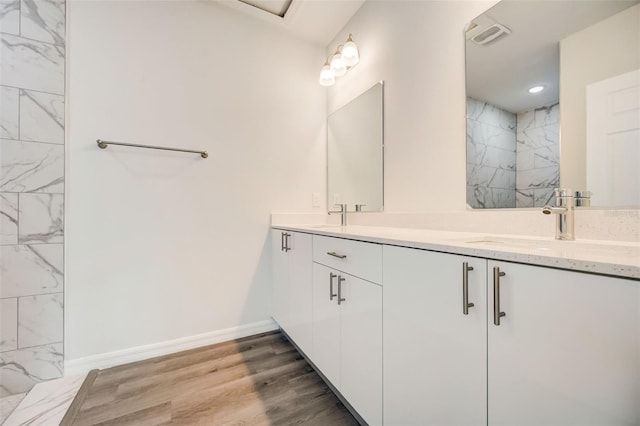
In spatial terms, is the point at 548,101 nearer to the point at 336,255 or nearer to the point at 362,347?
the point at 336,255

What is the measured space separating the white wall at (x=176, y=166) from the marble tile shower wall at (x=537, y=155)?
148 cm

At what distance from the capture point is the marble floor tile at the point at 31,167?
1.36 m

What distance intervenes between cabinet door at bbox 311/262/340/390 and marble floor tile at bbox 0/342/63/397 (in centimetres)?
142

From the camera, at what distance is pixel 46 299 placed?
4.73 feet

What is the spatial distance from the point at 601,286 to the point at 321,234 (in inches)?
39.7

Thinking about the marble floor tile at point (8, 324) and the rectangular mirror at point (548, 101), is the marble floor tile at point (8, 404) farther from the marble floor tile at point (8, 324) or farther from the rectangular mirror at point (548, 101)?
the rectangular mirror at point (548, 101)

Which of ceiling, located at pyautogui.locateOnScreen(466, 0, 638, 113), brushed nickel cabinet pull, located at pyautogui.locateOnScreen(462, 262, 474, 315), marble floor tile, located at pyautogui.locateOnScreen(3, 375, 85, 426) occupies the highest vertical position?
ceiling, located at pyautogui.locateOnScreen(466, 0, 638, 113)

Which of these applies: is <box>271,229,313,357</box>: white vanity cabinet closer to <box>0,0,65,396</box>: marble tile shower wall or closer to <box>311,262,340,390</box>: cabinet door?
<box>311,262,340,390</box>: cabinet door

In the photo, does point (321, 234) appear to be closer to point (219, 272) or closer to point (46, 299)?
point (219, 272)

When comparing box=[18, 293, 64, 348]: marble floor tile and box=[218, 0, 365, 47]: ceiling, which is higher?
box=[218, 0, 365, 47]: ceiling

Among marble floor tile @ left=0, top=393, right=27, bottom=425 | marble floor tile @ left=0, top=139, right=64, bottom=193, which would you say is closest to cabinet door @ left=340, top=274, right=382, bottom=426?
marble floor tile @ left=0, top=393, right=27, bottom=425

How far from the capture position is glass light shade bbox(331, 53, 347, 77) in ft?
6.44

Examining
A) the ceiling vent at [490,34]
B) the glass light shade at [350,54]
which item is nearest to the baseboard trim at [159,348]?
the glass light shade at [350,54]

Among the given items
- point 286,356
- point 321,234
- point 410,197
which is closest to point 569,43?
point 410,197
